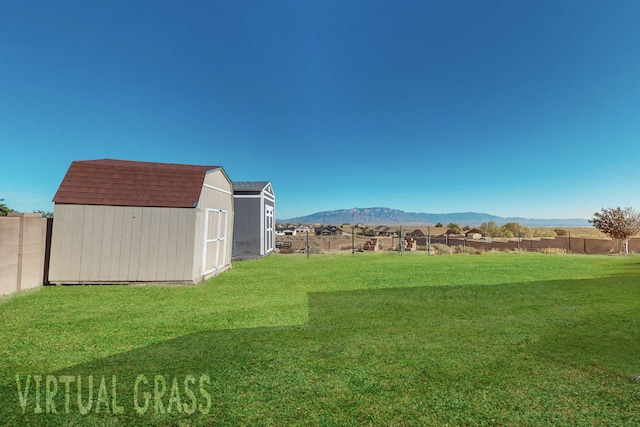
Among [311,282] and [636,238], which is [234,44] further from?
[636,238]

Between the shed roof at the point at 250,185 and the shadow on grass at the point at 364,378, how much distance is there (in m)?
10.2

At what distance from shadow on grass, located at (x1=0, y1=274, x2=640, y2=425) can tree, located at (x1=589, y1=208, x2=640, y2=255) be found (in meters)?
18.6

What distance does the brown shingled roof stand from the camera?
729 centimetres

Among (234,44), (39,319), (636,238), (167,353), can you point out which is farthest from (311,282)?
(636,238)

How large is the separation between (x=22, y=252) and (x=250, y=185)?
8992 mm

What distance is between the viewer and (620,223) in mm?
17422

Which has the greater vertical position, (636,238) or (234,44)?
(234,44)

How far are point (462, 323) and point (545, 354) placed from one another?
1.21 m

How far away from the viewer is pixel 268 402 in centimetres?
226

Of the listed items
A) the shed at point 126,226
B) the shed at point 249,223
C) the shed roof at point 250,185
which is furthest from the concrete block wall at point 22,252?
the shed roof at point 250,185

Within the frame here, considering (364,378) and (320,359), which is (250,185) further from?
(364,378)

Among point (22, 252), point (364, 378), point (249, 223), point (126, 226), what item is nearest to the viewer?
point (364, 378)

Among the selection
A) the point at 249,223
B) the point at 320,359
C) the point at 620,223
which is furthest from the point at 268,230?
the point at 620,223

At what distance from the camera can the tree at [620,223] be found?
1711 centimetres
